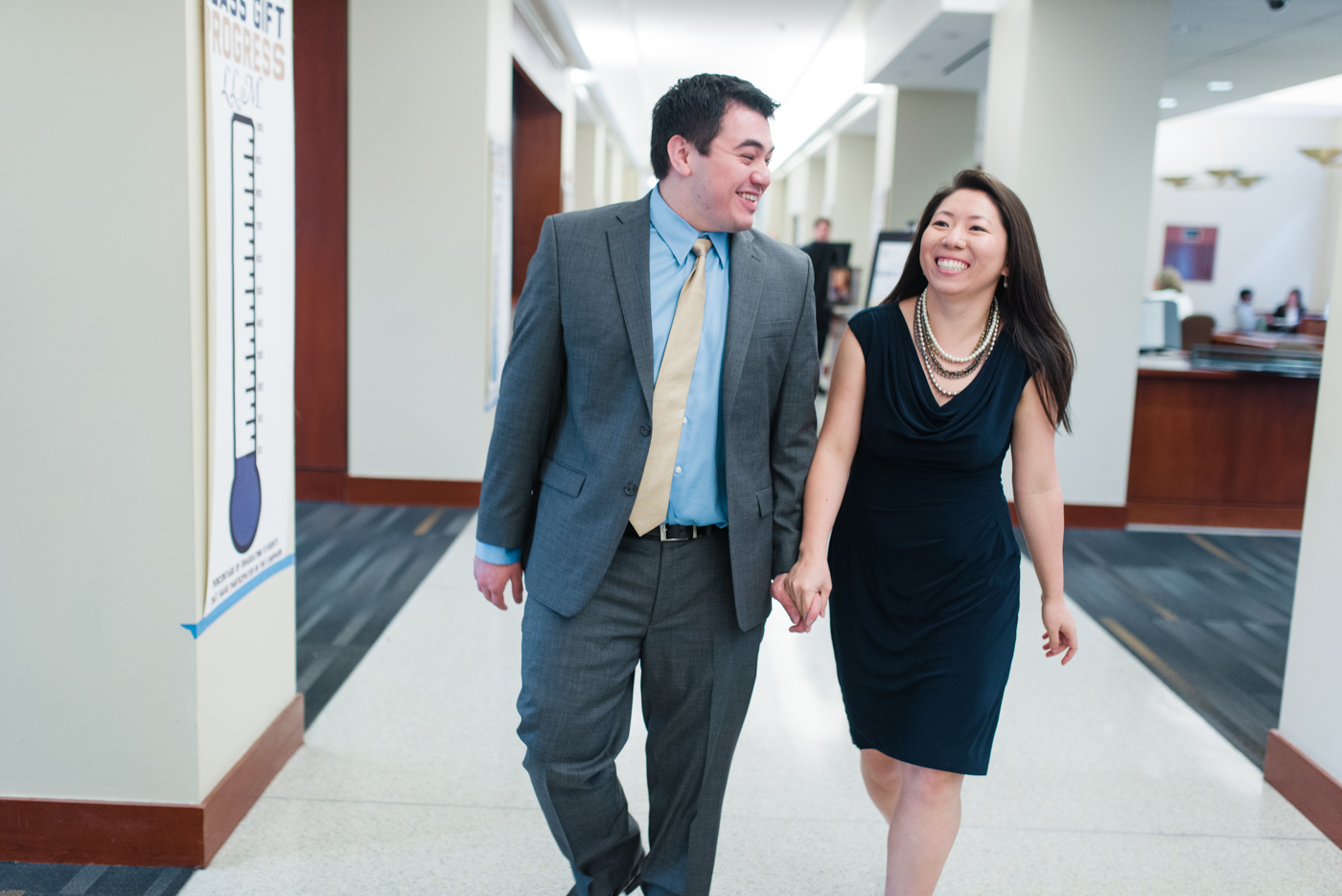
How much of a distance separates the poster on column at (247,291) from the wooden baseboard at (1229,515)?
203 inches

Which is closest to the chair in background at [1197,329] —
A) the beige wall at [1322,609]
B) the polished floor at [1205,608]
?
the polished floor at [1205,608]

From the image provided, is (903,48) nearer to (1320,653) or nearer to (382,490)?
(382,490)

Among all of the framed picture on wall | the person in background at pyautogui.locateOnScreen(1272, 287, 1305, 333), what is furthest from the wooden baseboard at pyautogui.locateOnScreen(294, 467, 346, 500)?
the framed picture on wall

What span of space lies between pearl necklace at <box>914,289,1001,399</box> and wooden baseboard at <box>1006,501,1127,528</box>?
4346mm

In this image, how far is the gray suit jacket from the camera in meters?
1.83

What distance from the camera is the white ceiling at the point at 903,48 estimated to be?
7180mm

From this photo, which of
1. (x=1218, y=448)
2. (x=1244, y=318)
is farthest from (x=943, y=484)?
(x=1244, y=318)

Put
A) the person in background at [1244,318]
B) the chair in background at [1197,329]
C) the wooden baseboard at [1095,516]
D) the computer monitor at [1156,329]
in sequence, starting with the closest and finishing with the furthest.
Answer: the wooden baseboard at [1095,516] → the computer monitor at [1156,329] → the chair in background at [1197,329] → the person in background at [1244,318]

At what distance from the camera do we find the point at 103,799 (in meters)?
2.37

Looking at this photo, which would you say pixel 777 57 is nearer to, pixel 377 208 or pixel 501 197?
pixel 501 197

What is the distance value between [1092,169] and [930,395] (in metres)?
4.49

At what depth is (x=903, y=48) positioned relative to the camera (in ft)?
27.6

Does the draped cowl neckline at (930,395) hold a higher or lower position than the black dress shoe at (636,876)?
higher

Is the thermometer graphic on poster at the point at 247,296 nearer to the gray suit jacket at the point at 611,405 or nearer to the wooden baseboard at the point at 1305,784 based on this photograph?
the gray suit jacket at the point at 611,405
